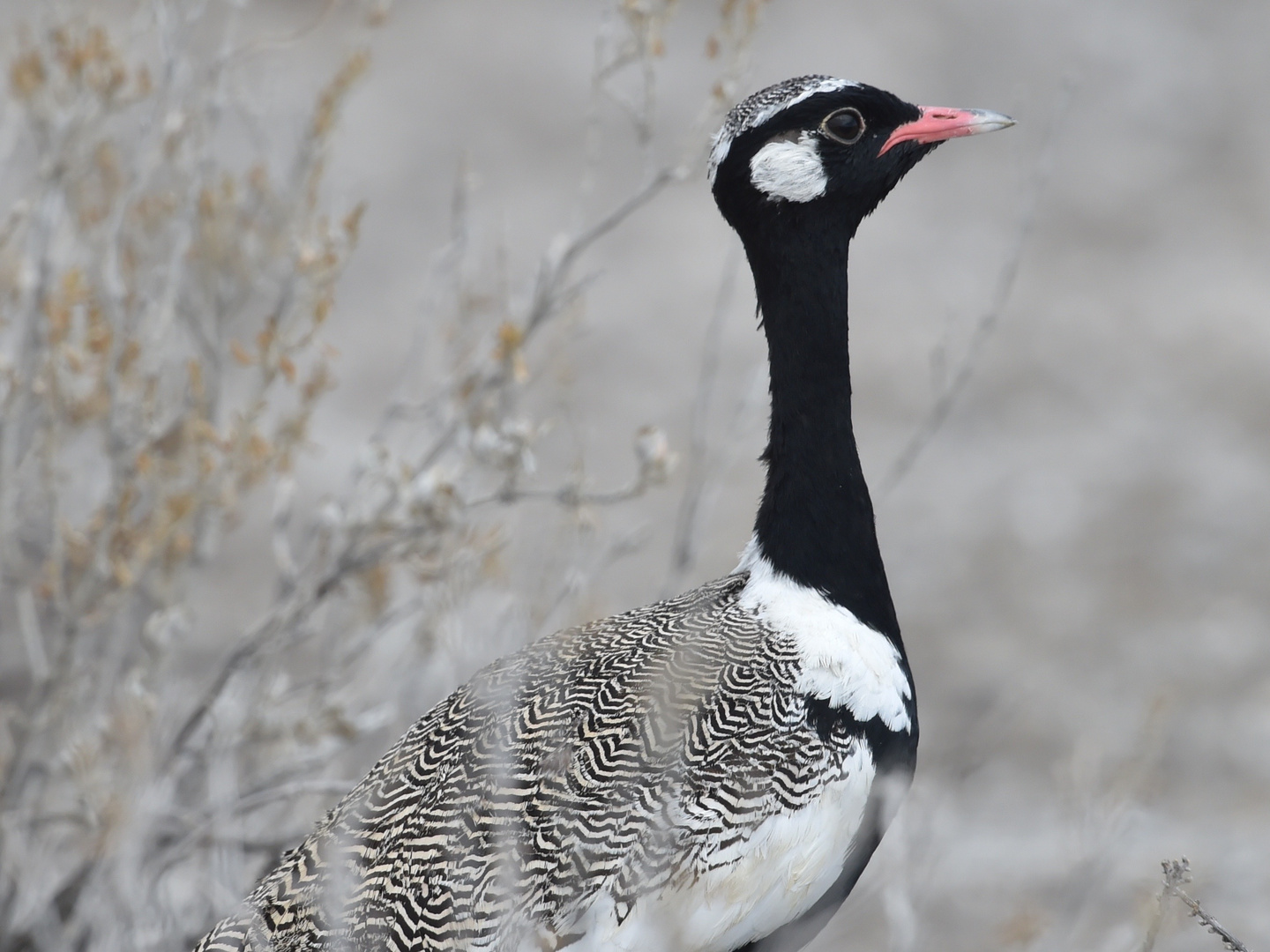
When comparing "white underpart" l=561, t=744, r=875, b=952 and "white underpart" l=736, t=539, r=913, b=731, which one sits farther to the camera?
"white underpart" l=736, t=539, r=913, b=731

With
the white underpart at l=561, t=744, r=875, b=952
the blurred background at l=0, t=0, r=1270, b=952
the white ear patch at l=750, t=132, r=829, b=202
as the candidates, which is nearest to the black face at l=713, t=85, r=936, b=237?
the white ear patch at l=750, t=132, r=829, b=202

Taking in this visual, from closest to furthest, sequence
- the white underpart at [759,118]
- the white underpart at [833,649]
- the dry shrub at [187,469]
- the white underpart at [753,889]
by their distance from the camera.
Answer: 1. the white underpart at [753,889]
2. the white underpart at [833,649]
3. the white underpart at [759,118]
4. the dry shrub at [187,469]

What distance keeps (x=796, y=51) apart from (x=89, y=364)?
288 inches

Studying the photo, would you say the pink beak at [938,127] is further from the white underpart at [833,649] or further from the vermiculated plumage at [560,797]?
the vermiculated plumage at [560,797]

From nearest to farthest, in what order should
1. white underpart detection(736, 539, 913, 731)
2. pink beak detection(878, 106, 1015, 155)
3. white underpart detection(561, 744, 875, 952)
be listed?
white underpart detection(561, 744, 875, 952) < white underpart detection(736, 539, 913, 731) < pink beak detection(878, 106, 1015, 155)

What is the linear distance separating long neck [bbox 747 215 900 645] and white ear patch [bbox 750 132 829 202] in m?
0.08

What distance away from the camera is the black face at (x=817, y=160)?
320 centimetres

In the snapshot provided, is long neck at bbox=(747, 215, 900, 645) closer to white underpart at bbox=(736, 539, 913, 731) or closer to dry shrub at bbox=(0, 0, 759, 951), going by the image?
white underpart at bbox=(736, 539, 913, 731)

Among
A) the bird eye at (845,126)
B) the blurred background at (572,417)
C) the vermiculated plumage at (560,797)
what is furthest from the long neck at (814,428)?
the blurred background at (572,417)

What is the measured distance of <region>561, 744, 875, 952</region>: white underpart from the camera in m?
2.61

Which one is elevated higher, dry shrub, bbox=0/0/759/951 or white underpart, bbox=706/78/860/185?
white underpart, bbox=706/78/860/185

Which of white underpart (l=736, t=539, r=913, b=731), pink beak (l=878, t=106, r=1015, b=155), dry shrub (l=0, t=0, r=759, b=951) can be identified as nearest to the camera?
white underpart (l=736, t=539, r=913, b=731)

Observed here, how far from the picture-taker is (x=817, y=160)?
3.22 meters

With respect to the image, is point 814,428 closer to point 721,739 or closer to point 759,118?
point 759,118
